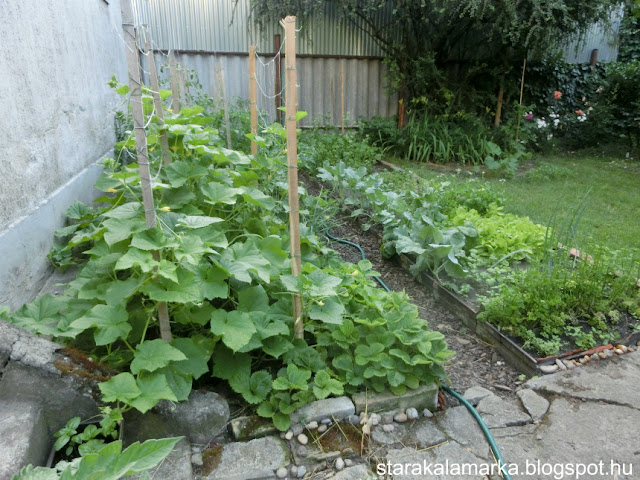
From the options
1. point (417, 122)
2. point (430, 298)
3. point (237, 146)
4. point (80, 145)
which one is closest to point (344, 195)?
point (237, 146)

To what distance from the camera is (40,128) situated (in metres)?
2.96

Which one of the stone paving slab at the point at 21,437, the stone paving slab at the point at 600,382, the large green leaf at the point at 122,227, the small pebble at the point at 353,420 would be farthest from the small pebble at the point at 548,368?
the stone paving slab at the point at 21,437

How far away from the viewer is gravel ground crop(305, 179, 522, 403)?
240 cm

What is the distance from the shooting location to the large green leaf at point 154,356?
167 centimetres

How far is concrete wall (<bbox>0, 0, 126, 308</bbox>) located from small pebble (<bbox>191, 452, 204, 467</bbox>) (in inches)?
51.2

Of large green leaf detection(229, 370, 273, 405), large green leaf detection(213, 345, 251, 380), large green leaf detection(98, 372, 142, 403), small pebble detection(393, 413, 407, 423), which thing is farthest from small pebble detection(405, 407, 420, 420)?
large green leaf detection(98, 372, 142, 403)

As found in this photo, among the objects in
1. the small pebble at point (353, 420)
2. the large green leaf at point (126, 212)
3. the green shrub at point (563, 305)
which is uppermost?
the large green leaf at point (126, 212)

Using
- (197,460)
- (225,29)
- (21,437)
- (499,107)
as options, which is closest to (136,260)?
(21,437)

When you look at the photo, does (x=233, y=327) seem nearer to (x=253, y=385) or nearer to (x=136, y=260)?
(x=253, y=385)

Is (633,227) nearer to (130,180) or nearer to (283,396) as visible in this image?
(283,396)

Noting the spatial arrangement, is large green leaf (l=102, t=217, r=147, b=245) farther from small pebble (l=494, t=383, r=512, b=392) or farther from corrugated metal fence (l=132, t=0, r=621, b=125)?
corrugated metal fence (l=132, t=0, r=621, b=125)

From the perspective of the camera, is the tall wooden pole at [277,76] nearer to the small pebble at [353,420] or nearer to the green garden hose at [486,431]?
the green garden hose at [486,431]

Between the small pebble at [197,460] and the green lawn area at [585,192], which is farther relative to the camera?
the green lawn area at [585,192]

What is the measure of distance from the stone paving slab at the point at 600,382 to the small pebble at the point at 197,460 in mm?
1622
